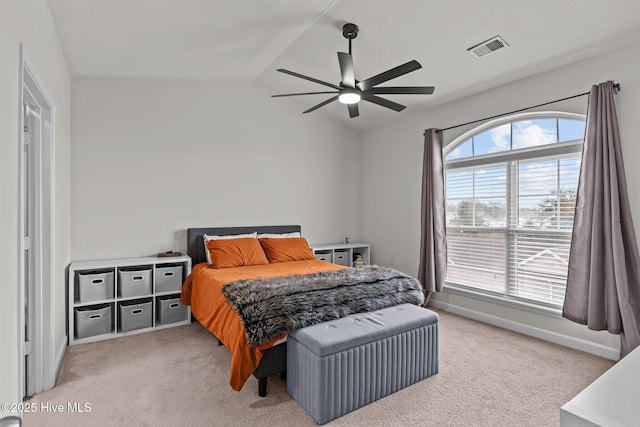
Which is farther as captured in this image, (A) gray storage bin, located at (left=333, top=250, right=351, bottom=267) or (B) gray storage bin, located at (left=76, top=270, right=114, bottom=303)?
(A) gray storage bin, located at (left=333, top=250, right=351, bottom=267)

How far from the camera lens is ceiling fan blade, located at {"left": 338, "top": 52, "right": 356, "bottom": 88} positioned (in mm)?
2541

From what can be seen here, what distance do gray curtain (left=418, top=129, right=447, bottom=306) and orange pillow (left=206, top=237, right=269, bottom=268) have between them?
197 cm

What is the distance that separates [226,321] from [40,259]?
134 cm

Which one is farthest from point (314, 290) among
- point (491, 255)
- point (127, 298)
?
point (491, 255)

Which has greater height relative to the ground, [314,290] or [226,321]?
[314,290]

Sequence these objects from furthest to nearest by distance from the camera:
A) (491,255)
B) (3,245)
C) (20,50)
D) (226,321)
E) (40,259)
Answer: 1. (491,255)
2. (226,321)
3. (40,259)
4. (20,50)
5. (3,245)

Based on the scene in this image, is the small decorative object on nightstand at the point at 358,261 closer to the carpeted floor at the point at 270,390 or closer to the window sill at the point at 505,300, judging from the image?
the window sill at the point at 505,300

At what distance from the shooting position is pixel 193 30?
2.94m

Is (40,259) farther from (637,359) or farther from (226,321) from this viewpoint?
(637,359)

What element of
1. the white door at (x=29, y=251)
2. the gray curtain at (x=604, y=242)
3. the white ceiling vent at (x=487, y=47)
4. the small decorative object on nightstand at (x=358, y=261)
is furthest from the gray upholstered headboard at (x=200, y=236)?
the gray curtain at (x=604, y=242)

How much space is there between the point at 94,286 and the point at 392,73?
10.9 ft

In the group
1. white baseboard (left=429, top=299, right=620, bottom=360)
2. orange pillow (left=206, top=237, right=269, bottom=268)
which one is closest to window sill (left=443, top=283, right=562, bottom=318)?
white baseboard (left=429, top=299, right=620, bottom=360)

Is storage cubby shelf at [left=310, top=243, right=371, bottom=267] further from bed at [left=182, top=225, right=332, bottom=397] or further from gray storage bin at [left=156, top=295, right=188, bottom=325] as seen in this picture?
gray storage bin at [left=156, top=295, right=188, bottom=325]

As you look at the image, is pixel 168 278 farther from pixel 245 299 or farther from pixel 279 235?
pixel 245 299
